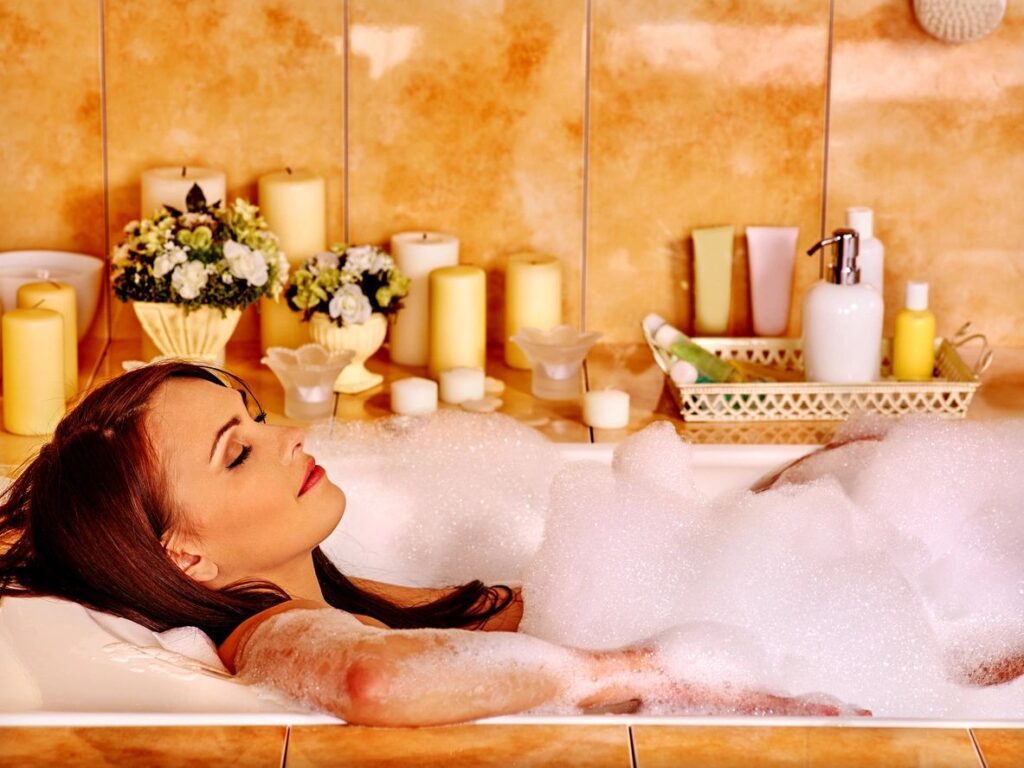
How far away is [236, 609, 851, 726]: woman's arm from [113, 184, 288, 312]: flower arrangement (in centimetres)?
82

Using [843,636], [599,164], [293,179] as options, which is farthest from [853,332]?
[293,179]

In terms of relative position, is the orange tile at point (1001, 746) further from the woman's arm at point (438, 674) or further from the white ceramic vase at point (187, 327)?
the white ceramic vase at point (187, 327)

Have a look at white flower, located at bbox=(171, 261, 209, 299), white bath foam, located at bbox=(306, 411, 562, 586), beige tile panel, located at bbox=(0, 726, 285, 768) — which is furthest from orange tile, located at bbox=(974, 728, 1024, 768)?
white flower, located at bbox=(171, 261, 209, 299)

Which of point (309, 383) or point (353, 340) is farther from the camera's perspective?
point (353, 340)

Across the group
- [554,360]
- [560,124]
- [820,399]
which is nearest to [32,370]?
[554,360]

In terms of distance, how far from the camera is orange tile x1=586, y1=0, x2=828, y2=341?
2365 mm

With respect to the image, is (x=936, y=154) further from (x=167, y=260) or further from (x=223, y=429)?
(x=223, y=429)

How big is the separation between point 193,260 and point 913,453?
1014 millimetres

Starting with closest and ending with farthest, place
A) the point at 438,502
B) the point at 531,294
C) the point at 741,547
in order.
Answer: the point at 741,547 → the point at 438,502 → the point at 531,294

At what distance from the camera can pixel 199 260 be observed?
219 cm

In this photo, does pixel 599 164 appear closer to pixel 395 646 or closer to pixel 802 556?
pixel 802 556

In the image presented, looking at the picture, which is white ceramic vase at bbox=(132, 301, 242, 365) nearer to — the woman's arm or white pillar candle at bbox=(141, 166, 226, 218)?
white pillar candle at bbox=(141, 166, 226, 218)

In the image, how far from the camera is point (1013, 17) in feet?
7.72

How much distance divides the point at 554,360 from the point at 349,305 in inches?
12.2
